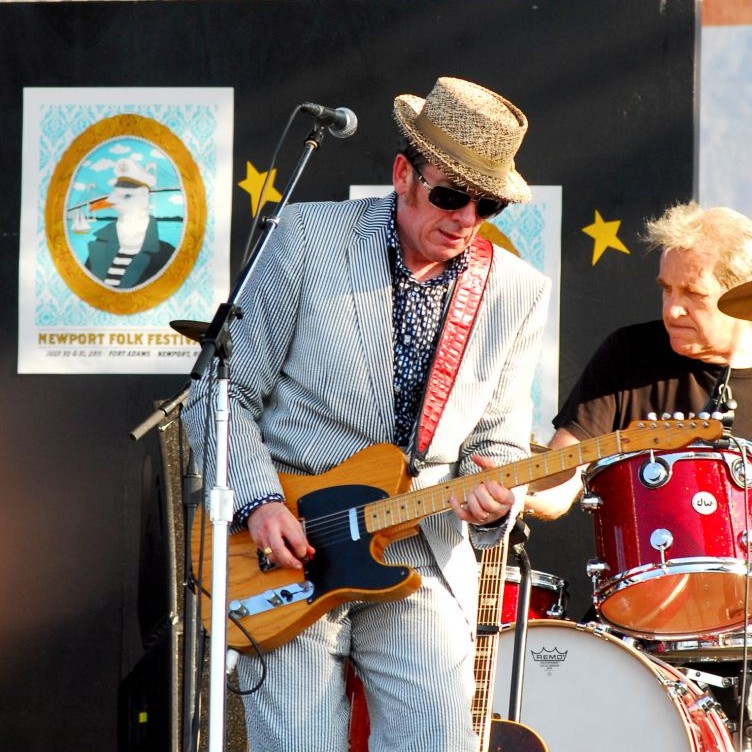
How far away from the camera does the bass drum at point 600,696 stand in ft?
14.3

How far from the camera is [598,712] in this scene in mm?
4465

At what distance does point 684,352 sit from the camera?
504cm

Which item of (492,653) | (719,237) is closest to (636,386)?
(719,237)

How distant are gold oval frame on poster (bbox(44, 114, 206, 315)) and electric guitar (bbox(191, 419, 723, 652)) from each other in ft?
8.67

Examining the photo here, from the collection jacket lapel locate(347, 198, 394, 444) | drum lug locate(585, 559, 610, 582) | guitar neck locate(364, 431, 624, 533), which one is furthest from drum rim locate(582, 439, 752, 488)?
jacket lapel locate(347, 198, 394, 444)

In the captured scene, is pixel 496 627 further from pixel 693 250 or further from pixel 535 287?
pixel 693 250

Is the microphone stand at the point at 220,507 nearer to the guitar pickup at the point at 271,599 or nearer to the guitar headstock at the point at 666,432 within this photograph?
the guitar pickup at the point at 271,599

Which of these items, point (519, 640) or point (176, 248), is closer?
point (519, 640)

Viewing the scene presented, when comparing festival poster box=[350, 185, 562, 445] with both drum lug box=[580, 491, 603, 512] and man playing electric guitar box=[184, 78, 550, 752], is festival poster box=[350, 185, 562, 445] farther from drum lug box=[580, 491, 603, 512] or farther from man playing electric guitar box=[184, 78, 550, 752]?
man playing electric guitar box=[184, 78, 550, 752]

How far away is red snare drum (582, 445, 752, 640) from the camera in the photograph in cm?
428

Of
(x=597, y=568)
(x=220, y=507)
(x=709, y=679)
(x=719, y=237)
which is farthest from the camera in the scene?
(x=719, y=237)

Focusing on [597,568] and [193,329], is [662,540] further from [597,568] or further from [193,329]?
[193,329]

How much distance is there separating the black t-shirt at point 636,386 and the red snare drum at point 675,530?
0.56 m

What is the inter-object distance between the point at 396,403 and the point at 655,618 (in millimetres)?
1637
